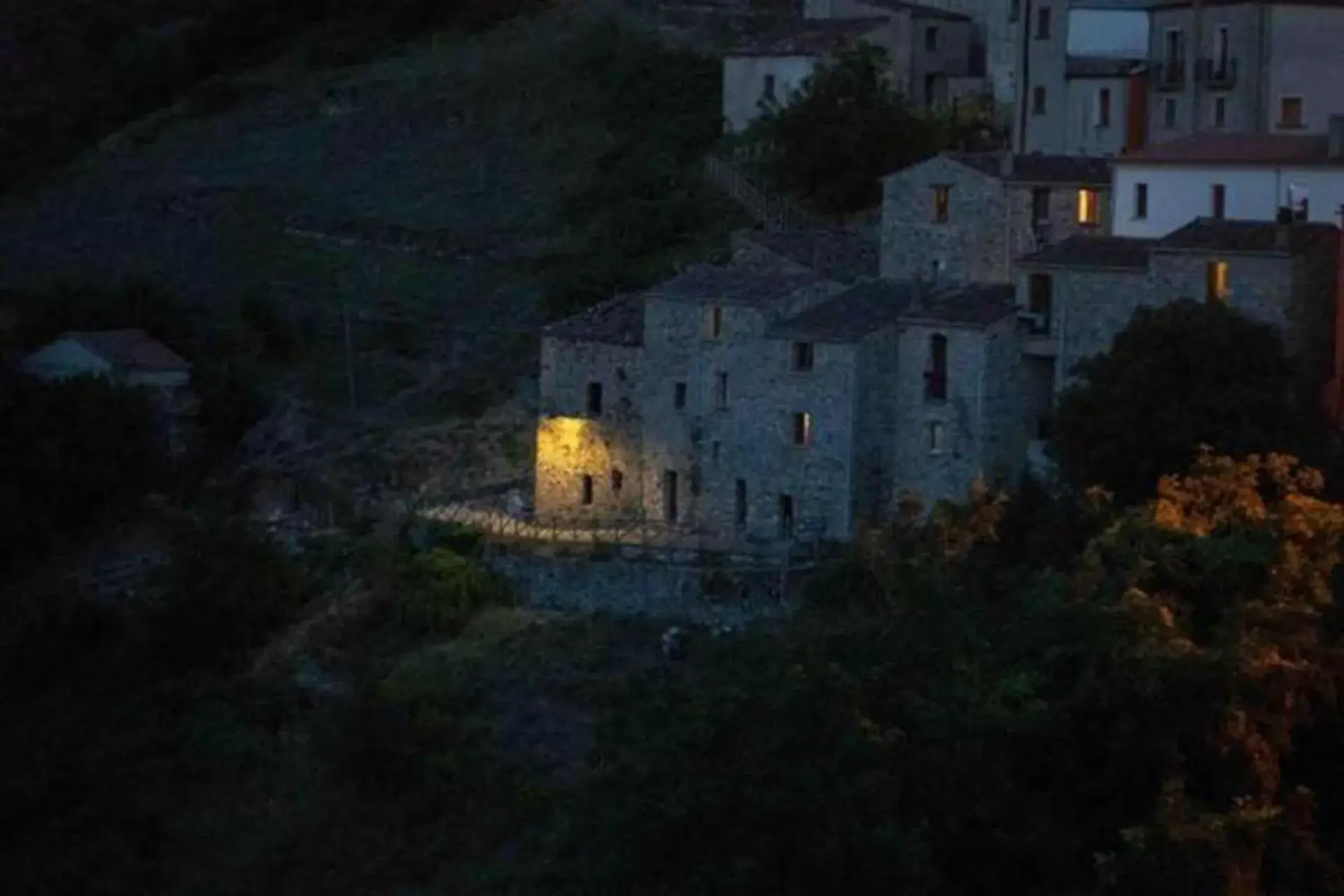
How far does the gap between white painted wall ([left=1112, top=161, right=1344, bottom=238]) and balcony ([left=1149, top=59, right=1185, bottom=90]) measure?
406 cm

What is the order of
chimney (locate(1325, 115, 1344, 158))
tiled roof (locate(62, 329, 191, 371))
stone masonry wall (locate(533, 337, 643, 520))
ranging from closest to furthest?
chimney (locate(1325, 115, 1344, 158))
stone masonry wall (locate(533, 337, 643, 520))
tiled roof (locate(62, 329, 191, 371))

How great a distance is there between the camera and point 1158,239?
35.3 meters

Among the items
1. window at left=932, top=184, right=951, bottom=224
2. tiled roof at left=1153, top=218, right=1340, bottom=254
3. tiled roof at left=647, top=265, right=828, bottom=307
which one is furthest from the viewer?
window at left=932, top=184, right=951, bottom=224

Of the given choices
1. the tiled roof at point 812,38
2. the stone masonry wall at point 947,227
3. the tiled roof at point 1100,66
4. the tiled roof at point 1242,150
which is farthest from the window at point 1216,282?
the tiled roof at point 812,38

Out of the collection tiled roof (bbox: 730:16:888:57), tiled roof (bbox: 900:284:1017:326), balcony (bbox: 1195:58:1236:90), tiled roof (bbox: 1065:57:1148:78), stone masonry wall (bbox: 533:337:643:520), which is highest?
tiled roof (bbox: 730:16:888:57)

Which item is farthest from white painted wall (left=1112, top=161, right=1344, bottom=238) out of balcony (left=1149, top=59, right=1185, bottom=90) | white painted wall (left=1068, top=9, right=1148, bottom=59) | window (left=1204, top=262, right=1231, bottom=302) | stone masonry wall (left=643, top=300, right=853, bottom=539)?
white painted wall (left=1068, top=9, right=1148, bottom=59)

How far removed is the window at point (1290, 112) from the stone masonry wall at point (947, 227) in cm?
425

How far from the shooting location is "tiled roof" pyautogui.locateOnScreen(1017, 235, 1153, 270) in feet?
113

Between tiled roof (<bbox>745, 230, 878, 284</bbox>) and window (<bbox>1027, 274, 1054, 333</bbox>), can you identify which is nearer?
window (<bbox>1027, 274, 1054, 333</bbox>)

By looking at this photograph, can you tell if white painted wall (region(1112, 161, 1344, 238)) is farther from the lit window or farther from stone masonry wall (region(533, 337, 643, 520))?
stone masonry wall (region(533, 337, 643, 520))

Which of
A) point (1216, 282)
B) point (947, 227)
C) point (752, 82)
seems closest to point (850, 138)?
point (752, 82)

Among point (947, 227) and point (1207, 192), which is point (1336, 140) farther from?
point (947, 227)

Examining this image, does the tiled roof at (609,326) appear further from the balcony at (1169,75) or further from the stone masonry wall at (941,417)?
the balcony at (1169,75)

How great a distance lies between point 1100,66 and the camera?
41906 mm
